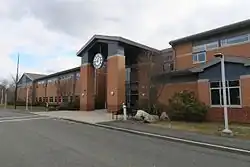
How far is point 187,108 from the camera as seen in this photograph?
2130 cm

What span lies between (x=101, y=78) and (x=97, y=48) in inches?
292

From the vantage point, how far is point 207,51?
2739 cm

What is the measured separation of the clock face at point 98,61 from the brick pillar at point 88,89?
1.28 m

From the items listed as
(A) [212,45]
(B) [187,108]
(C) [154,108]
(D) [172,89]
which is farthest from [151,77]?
(B) [187,108]

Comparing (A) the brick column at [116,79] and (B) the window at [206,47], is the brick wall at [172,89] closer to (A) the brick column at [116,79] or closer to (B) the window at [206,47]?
(B) the window at [206,47]

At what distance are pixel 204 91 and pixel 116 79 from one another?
12.7 m

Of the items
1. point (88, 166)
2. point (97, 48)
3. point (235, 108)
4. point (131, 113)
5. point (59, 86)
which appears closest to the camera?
point (88, 166)

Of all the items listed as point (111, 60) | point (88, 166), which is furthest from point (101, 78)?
point (88, 166)

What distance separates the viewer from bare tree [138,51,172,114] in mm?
27987

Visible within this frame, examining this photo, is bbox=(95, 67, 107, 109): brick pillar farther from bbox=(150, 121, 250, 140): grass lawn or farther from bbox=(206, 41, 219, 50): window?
bbox=(150, 121, 250, 140): grass lawn

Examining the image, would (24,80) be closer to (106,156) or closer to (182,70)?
(182,70)

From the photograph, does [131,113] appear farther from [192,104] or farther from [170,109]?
[192,104]

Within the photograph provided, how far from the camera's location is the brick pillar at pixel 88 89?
38750 mm

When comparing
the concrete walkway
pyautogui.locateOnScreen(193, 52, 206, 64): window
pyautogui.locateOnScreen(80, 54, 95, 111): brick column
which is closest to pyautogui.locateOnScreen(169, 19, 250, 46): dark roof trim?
pyautogui.locateOnScreen(193, 52, 206, 64): window
